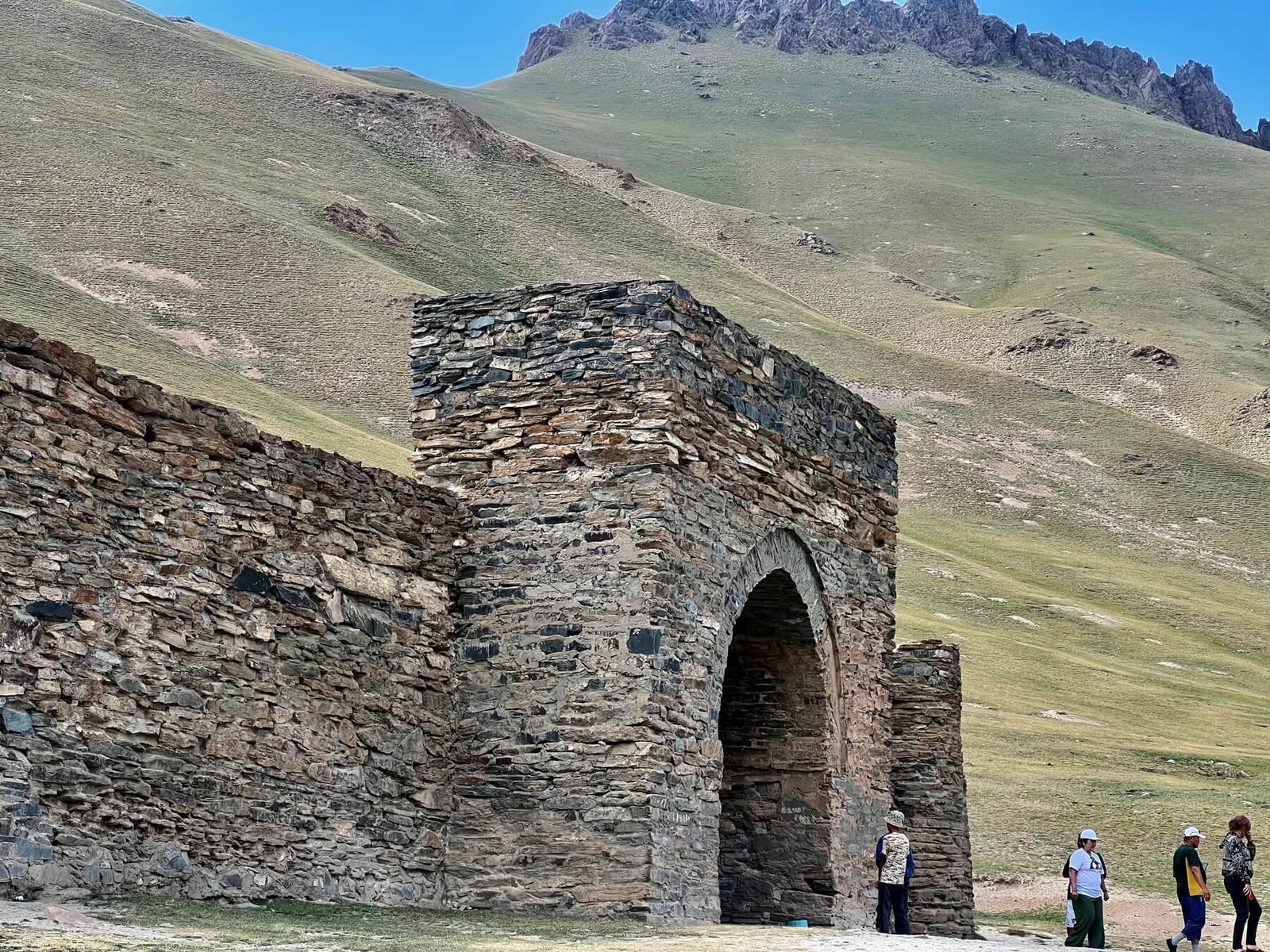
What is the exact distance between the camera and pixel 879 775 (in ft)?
49.9

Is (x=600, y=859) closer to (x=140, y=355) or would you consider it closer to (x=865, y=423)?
(x=865, y=423)

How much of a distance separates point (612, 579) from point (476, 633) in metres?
1.10

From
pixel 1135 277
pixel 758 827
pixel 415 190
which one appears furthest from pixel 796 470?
pixel 1135 277

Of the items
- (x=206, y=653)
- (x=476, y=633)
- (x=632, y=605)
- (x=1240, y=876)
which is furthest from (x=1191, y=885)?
(x=206, y=653)

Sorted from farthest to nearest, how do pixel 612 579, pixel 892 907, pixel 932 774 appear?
pixel 932 774, pixel 892 907, pixel 612 579

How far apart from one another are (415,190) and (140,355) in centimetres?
5028

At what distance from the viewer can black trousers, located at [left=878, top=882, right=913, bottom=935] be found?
1332 centimetres

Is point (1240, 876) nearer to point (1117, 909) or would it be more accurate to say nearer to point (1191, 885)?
point (1191, 885)

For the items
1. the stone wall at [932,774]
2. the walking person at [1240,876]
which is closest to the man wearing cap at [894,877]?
the walking person at [1240,876]

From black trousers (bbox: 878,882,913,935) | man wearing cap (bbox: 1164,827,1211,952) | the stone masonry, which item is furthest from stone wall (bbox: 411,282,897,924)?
man wearing cap (bbox: 1164,827,1211,952)

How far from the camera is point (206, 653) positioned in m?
10.1

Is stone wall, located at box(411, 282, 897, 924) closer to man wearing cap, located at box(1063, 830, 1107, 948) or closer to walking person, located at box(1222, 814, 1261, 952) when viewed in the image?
man wearing cap, located at box(1063, 830, 1107, 948)

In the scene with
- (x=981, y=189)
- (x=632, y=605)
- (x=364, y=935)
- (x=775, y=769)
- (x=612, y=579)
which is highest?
(x=981, y=189)

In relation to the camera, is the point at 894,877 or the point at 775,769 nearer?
the point at 894,877
